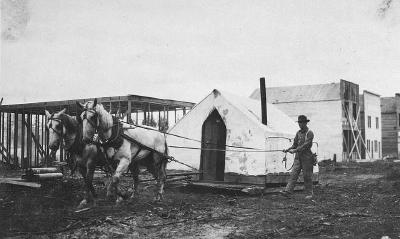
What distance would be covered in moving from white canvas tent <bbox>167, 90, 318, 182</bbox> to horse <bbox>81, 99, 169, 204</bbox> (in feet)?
7.22

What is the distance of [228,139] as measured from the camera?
1249cm

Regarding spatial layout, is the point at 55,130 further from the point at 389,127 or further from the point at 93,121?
the point at 389,127

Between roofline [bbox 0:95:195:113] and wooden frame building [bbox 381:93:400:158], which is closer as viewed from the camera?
roofline [bbox 0:95:195:113]

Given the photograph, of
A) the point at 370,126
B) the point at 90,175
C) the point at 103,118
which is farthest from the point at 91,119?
the point at 370,126

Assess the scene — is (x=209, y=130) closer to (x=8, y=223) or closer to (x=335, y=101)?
(x=8, y=223)

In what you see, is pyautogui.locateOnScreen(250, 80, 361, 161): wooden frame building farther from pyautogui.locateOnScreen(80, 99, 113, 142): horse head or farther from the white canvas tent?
pyautogui.locateOnScreen(80, 99, 113, 142): horse head

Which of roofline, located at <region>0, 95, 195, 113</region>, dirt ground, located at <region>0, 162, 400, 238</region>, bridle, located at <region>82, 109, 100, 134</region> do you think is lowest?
dirt ground, located at <region>0, 162, 400, 238</region>

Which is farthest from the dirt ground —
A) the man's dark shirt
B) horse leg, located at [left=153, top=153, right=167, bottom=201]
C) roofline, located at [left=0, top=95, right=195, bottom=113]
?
roofline, located at [left=0, top=95, right=195, bottom=113]

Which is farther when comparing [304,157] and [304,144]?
[304,157]

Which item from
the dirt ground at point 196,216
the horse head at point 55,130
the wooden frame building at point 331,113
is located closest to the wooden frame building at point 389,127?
the wooden frame building at point 331,113

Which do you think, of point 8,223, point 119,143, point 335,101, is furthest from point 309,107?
point 8,223

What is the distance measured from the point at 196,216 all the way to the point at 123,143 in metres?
2.11

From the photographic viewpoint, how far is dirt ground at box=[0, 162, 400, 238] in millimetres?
6277

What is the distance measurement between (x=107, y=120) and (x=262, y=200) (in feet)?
14.0
